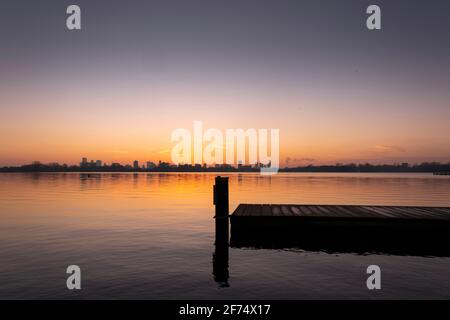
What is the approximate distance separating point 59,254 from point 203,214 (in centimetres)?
1704

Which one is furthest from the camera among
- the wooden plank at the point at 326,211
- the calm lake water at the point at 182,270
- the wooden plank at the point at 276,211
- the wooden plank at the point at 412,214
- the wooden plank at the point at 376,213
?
the wooden plank at the point at 276,211

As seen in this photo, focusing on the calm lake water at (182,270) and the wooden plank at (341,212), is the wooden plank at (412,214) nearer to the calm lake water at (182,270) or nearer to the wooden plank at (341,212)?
the wooden plank at (341,212)

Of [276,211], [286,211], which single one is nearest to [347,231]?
[286,211]

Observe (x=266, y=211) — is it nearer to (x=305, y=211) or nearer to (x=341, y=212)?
(x=305, y=211)

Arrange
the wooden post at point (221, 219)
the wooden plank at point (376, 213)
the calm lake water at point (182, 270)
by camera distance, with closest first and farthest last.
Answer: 1. the calm lake water at point (182, 270)
2. the wooden post at point (221, 219)
3. the wooden plank at point (376, 213)

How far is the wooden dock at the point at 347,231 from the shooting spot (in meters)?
16.9

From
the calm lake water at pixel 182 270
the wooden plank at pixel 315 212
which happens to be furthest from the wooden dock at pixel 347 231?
the calm lake water at pixel 182 270

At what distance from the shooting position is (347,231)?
Result: 683 inches

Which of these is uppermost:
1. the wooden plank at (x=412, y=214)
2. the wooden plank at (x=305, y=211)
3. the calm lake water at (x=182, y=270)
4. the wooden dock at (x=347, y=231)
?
the wooden plank at (x=305, y=211)

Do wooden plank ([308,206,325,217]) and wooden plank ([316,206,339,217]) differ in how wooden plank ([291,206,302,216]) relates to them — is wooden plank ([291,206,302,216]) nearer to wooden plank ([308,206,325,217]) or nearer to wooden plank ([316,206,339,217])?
wooden plank ([308,206,325,217])

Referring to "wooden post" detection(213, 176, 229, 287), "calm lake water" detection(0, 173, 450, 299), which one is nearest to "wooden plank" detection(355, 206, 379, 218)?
"calm lake water" detection(0, 173, 450, 299)

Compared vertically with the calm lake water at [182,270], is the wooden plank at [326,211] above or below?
above

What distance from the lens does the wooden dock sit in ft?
55.4

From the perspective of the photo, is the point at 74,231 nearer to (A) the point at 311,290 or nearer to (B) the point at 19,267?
(B) the point at 19,267
